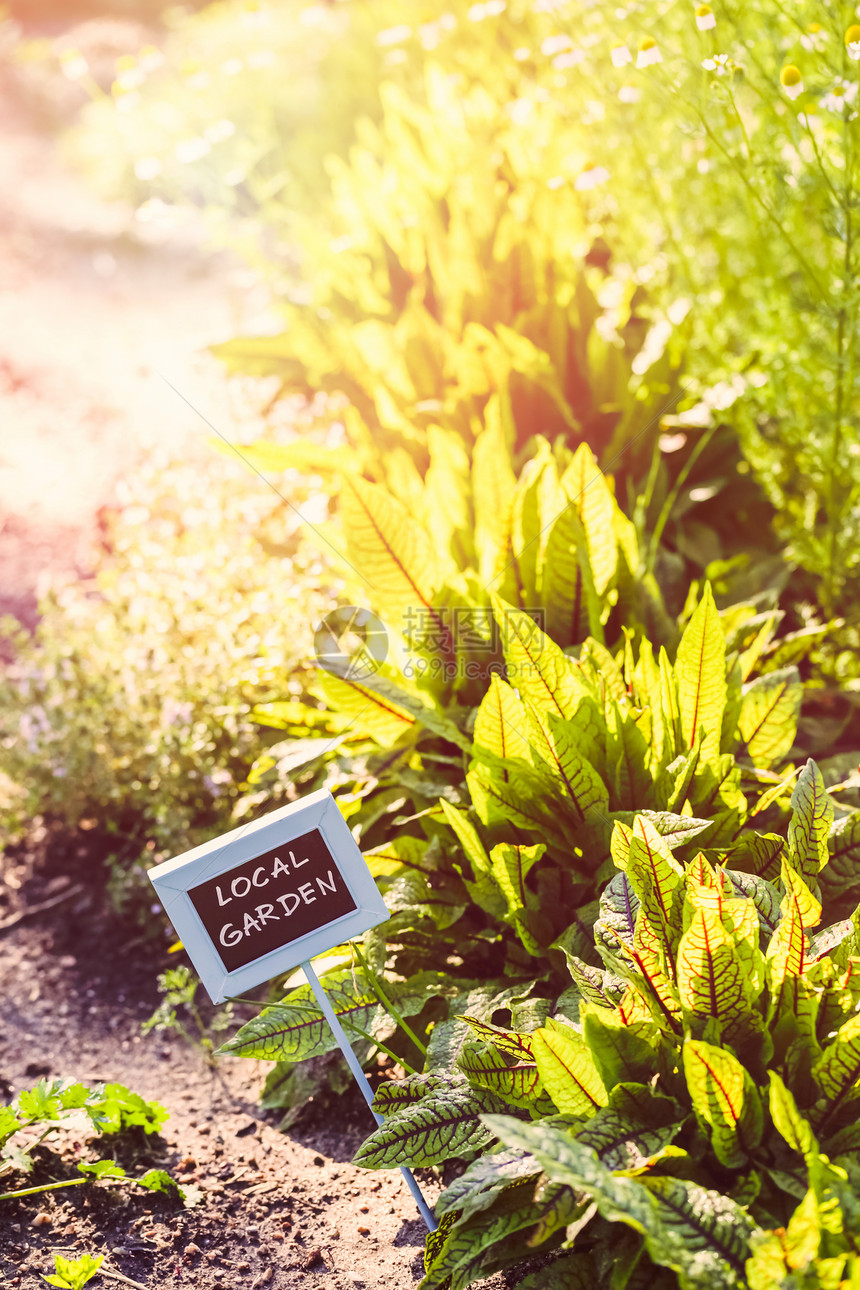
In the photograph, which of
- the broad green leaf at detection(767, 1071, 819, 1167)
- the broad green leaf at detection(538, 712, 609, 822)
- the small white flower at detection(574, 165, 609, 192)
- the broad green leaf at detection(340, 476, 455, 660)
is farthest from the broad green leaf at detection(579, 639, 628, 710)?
the small white flower at detection(574, 165, 609, 192)

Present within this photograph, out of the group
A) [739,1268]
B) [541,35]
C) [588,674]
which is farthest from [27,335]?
[739,1268]

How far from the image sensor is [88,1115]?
1430 millimetres

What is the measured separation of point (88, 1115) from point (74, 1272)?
0.26m

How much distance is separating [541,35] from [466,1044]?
3544mm

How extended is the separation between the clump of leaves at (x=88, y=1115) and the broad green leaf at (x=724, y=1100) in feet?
2.67

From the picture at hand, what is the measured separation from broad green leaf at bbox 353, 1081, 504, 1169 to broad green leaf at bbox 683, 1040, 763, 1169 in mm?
277

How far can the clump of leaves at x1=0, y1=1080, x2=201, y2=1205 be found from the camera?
4.45 ft

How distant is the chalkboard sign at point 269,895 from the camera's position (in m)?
1.23

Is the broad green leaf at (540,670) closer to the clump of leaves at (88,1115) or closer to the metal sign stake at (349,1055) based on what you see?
the metal sign stake at (349,1055)

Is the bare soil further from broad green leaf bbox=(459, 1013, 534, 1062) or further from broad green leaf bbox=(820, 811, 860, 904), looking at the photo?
broad green leaf bbox=(820, 811, 860, 904)

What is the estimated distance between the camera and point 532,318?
2.70m

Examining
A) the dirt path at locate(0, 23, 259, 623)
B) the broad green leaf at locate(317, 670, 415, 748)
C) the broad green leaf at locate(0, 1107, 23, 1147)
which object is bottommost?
the broad green leaf at locate(0, 1107, 23, 1147)

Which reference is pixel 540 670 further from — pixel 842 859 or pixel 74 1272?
pixel 74 1272

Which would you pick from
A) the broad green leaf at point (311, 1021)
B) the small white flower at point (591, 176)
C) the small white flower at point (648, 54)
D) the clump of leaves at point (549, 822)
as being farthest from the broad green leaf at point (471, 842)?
the small white flower at point (591, 176)
